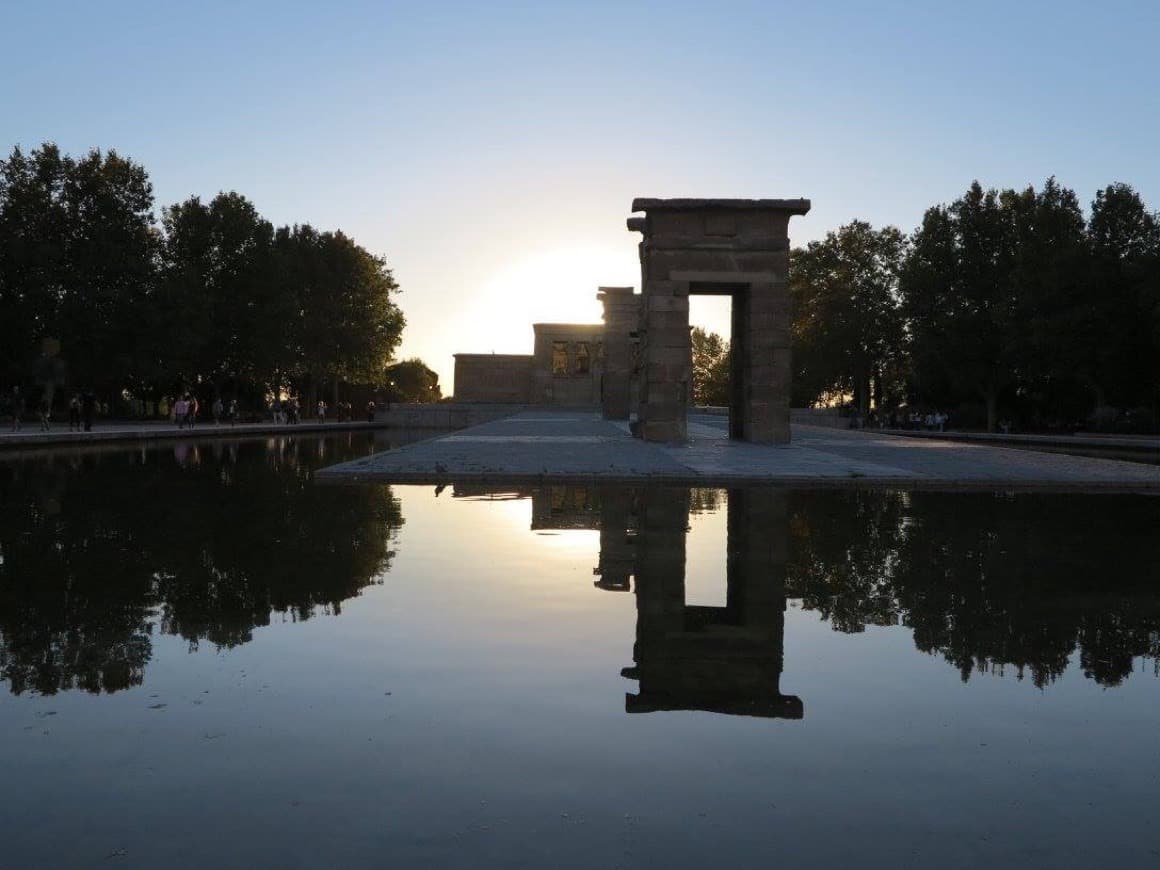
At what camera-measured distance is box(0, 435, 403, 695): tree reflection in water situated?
5.80 m

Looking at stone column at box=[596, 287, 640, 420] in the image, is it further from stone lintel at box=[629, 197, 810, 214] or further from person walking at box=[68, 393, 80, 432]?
person walking at box=[68, 393, 80, 432]

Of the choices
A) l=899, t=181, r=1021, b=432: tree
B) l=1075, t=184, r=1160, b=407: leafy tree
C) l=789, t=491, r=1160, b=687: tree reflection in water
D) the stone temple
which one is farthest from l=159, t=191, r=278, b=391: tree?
l=789, t=491, r=1160, b=687: tree reflection in water

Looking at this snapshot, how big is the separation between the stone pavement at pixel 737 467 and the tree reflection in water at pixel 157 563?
89.9 inches

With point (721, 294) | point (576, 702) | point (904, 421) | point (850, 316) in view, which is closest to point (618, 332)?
point (721, 294)

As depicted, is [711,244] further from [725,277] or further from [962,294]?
[962,294]

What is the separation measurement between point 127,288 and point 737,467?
42.1 m

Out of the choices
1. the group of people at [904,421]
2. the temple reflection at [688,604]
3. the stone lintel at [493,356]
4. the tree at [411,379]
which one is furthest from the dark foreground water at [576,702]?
the tree at [411,379]

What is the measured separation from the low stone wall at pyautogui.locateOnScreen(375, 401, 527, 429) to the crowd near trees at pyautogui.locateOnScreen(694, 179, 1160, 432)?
2288 centimetres

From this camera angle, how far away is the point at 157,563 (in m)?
8.60

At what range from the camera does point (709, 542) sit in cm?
984

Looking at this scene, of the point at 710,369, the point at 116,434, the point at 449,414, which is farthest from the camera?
the point at 710,369

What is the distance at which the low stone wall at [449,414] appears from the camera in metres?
64.7

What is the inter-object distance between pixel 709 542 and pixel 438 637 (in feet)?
14.4

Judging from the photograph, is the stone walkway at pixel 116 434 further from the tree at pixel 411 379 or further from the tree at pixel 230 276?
the tree at pixel 411 379
